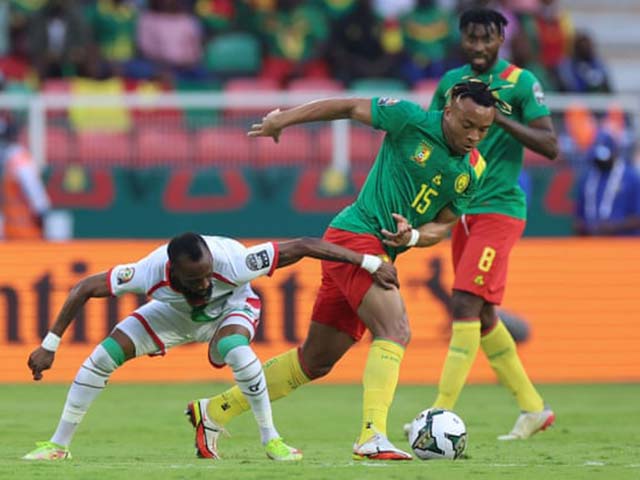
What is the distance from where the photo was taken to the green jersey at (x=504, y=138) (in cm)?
1030

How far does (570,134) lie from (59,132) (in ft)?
18.2

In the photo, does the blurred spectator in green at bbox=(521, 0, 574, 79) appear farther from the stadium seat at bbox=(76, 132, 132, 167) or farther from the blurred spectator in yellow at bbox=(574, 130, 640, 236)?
the stadium seat at bbox=(76, 132, 132, 167)

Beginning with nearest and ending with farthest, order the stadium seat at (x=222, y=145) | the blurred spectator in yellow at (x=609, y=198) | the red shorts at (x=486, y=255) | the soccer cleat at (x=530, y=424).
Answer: the red shorts at (x=486, y=255)
the soccer cleat at (x=530, y=424)
the blurred spectator in yellow at (x=609, y=198)
the stadium seat at (x=222, y=145)

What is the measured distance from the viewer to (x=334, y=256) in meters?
8.61

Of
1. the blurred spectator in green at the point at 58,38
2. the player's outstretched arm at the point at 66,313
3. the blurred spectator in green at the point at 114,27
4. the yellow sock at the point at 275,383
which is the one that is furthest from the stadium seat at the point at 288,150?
the player's outstretched arm at the point at 66,313

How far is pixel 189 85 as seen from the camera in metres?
19.2

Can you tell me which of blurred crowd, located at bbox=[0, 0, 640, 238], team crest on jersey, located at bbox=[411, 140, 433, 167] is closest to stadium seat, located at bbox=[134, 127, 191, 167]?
blurred crowd, located at bbox=[0, 0, 640, 238]

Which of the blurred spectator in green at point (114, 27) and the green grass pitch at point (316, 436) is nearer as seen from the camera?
the green grass pitch at point (316, 436)

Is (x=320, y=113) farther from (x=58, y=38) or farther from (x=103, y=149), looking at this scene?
(x=58, y=38)

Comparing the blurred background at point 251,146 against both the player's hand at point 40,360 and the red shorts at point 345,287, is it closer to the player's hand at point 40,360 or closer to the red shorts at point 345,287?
the red shorts at point 345,287

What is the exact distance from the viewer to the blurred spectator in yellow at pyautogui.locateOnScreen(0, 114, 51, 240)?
54.6ft

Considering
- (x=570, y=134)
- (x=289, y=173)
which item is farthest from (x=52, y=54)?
(x=570, y=134)

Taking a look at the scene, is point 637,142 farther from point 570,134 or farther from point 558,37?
point 558,37

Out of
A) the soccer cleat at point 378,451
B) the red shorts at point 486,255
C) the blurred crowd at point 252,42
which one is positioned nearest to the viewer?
the soccer cleat at point 378,451
